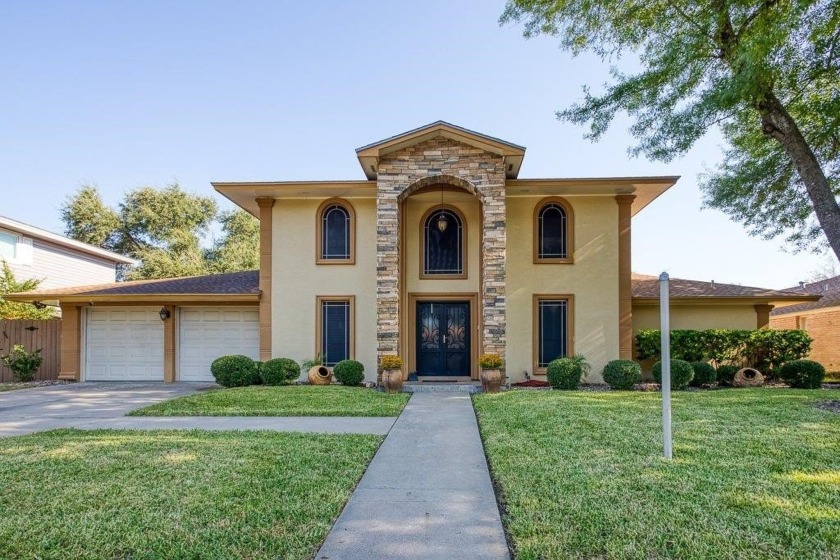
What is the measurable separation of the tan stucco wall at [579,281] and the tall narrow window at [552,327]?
0.17m

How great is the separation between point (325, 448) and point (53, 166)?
30.9m

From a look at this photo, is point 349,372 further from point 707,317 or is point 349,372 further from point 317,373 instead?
point 707,317

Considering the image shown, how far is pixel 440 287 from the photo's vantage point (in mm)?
12008

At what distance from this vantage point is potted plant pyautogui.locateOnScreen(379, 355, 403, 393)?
32.6ft

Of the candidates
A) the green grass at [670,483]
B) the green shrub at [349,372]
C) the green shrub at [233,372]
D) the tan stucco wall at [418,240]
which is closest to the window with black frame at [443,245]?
the tan stucco wall at [418,240]

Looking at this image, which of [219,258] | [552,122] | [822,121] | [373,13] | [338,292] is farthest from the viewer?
[219,258]

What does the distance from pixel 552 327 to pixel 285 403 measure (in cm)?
695

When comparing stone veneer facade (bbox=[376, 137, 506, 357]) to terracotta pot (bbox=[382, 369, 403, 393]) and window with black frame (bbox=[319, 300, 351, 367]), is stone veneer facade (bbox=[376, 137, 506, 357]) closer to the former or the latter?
terracotta pot (bbox=[382, 369, 403, 393])

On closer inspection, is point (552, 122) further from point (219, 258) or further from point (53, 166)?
point (53, 166)

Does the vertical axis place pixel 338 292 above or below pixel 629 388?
above

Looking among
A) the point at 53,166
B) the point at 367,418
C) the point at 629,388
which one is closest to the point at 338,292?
the point at 367,418

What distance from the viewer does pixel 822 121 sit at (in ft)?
30.5

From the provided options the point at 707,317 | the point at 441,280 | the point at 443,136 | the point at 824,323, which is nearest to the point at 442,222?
the point at 441,280

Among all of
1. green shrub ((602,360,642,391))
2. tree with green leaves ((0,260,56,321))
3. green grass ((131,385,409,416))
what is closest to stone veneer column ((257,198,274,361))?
green grass ((131,385,409,416))
